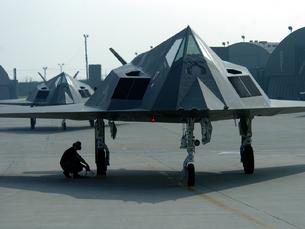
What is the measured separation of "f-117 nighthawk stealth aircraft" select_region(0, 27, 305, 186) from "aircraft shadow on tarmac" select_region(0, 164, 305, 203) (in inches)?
27.7

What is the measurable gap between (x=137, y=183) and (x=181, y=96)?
2.89m

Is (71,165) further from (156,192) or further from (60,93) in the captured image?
(60,93)

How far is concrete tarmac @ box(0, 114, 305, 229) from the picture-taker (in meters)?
10.8

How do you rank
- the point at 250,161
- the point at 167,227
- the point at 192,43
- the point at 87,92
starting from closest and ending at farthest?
the point at 167,227 < the point at 192,43 < the point at 250,161 < the point at 87,92

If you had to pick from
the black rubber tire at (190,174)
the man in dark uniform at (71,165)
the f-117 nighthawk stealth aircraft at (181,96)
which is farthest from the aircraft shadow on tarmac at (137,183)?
the f-117 nighthawk stealth aircraft at (181,96)

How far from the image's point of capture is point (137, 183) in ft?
53.4

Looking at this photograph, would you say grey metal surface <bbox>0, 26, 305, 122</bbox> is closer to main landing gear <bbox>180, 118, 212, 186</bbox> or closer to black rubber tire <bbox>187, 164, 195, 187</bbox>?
main landing gear <bbox>180, 118, 212, 186</bbox>

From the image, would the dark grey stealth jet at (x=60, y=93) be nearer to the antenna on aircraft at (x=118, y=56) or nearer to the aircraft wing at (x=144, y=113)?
the antenna on aircraft at (x=118, y=56)

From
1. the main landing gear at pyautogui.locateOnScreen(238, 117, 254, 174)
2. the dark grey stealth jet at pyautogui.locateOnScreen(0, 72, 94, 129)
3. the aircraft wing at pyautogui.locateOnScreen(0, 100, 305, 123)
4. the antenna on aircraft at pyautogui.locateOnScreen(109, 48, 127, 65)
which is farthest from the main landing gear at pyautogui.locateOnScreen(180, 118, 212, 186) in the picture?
the dark grey stealth jet at pyautogui.locateOnScreen(0, 72, 94, 129)

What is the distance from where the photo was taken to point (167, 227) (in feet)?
33.3

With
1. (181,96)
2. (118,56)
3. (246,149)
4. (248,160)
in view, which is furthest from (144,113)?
(118,56)

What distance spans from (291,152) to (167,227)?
613 inches

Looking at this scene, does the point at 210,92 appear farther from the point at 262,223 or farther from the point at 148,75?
the point at 262,223

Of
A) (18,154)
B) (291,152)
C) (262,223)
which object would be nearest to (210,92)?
(262,223)
